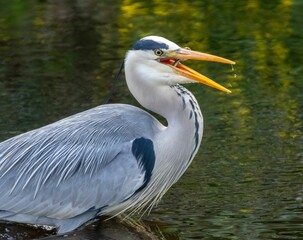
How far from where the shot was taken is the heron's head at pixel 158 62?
7555mm

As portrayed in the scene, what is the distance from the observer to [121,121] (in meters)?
7.72

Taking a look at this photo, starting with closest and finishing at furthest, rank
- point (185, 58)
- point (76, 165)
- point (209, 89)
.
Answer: point (185, 58) < point (76, 165) < point (209, 89)

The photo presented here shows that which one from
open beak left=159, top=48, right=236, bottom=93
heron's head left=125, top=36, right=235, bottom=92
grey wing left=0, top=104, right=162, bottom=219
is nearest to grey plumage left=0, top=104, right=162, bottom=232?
grey wing left=0, top=104, right=162, bottom=219

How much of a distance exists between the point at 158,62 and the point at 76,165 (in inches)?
38.8

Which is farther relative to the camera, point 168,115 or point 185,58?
point 168,115

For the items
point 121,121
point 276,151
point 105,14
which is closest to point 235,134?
point 276,151

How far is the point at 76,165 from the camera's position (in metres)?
7.68

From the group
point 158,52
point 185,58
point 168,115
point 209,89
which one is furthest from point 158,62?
point 209,89

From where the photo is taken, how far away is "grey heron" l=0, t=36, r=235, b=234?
7551 millimetres

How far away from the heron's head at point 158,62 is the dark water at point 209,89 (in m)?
1.07

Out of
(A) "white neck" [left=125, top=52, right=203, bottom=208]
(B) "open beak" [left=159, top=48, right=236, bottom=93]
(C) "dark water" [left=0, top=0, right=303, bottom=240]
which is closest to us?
(B) "open beak" [left=159, top=48, right=236, bottom=93]

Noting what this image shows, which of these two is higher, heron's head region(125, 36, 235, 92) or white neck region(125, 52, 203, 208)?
heron's head region(125, 36, 235, 92)

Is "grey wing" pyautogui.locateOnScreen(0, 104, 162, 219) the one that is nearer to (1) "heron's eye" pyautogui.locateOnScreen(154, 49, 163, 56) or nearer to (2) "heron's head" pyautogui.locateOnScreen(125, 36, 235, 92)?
(2) "heron's head" pyautogui.locateOnScreen(125, 36, 235, 92)

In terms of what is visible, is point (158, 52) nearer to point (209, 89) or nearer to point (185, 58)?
point (185, 58)
